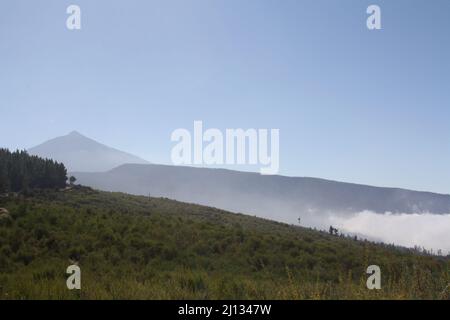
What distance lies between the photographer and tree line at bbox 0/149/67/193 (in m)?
39.6

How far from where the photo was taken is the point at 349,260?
14883 millimetres

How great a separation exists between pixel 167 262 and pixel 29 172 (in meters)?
37.0

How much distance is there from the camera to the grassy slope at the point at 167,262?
22.3 ft

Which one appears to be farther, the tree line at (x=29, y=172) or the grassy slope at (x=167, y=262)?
the tree line at (x=29, y=172)

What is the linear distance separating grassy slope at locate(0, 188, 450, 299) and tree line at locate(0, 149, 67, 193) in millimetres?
24904

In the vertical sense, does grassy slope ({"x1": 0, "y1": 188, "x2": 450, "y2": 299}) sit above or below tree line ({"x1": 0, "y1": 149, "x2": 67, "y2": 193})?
below

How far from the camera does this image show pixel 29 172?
42438mm

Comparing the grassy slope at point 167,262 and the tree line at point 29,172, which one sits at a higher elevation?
the tree line at point 29,172

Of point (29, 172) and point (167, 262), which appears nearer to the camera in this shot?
point (167, 262)

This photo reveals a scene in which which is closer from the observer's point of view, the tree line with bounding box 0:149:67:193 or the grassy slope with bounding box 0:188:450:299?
the grassy slope with bounding box 0:188:450:299

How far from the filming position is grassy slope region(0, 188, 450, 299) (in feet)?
22.3

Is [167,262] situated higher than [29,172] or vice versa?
[29,172]

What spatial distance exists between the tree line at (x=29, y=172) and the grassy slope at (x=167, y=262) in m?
24.9
